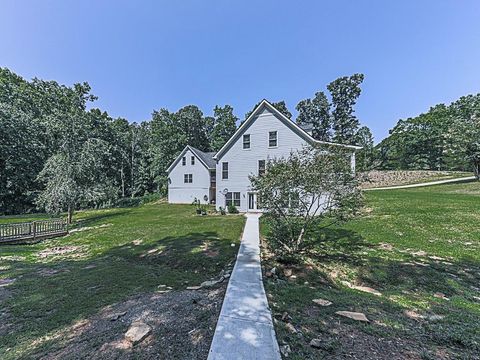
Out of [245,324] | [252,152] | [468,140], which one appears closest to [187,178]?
[252,152]

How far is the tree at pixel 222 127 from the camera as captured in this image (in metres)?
46.9

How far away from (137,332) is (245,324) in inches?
68.0

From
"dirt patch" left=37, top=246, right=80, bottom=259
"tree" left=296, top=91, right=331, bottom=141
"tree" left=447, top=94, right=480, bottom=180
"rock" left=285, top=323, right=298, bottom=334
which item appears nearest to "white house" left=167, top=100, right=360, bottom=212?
"dirt patch" left=37, top=246, right=80, bottom=259

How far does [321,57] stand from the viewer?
16.7 meters

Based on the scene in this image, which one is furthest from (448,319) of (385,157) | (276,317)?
(385,157)

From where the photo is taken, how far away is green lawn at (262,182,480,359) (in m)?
3.21

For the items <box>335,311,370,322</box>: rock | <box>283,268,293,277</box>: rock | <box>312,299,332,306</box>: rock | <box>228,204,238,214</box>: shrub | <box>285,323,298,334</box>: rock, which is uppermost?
<box>228,204,238,214</box>: shrub

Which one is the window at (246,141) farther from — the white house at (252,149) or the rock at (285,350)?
the rock at (285,350)

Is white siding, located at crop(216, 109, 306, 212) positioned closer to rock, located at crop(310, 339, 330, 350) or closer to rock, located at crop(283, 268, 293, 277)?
rock, located at crop(283, 268, 293, 277)

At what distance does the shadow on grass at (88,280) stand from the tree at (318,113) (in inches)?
1853

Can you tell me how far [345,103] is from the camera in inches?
1903

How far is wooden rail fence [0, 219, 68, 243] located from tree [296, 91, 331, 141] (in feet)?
154

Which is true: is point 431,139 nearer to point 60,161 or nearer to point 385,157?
point 385,157

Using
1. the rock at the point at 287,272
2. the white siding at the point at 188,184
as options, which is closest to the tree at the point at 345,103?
the white siding at the point at 188,184
